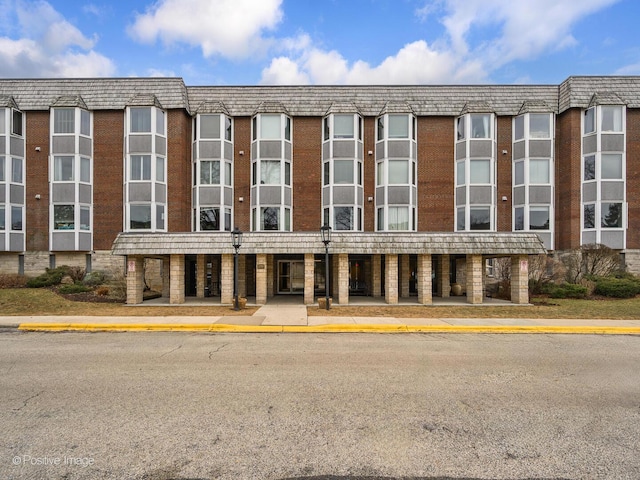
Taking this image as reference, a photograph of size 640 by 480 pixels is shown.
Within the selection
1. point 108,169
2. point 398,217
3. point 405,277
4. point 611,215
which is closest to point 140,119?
point 108,169

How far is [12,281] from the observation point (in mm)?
21078

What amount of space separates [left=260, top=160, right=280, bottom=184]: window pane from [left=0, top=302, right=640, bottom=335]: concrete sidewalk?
46.5 ft

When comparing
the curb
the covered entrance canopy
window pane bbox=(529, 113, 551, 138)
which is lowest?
the curb

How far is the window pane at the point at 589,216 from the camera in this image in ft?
78.3

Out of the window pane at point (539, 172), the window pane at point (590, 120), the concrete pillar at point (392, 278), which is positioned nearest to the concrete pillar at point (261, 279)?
the concrete pillar at point (392, 278)

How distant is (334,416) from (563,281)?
68.7ft

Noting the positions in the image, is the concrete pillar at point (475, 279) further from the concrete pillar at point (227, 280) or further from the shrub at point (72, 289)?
the shrub at point (72, 289)

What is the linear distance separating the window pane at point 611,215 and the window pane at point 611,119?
517cm

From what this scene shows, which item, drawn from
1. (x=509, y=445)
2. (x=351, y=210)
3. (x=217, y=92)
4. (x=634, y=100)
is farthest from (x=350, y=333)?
(x=634, y=100)

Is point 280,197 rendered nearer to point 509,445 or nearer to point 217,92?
point 217,92

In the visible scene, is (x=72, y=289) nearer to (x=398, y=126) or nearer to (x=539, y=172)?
(x=398, y=126)

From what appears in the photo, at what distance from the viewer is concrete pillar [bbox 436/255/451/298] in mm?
20469

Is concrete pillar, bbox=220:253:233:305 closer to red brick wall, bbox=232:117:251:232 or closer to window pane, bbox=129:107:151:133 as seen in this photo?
red brick wall, bbox=232:117:251:232

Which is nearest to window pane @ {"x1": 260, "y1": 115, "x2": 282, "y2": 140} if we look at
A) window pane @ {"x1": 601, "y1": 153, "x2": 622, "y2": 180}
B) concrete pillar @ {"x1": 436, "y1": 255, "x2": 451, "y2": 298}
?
concrete pillar @ {"x1": 436, "y1": 255, "x2": 451, "y2": 298}
